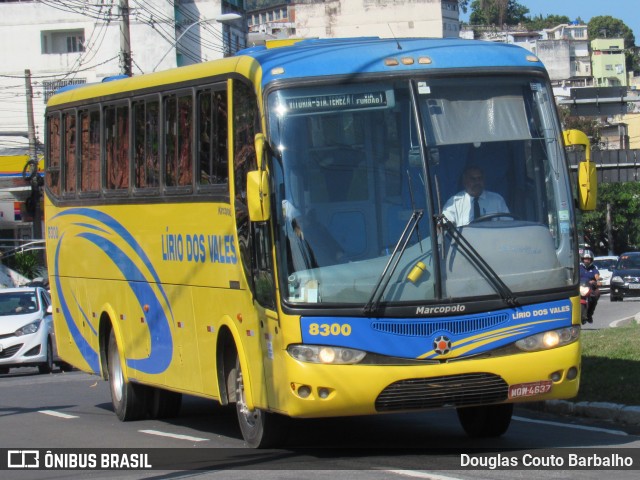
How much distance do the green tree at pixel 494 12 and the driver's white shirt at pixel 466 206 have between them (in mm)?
155527

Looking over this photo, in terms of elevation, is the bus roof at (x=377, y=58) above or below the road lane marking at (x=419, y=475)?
above

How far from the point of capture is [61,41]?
6669 centimetres

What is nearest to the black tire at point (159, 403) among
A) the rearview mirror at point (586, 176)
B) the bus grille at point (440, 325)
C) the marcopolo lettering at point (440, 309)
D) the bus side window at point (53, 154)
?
the bus side window at point (53, 154)

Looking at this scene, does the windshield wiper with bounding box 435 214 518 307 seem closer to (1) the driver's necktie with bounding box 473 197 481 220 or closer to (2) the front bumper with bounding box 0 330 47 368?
(1) the driver's necktie with bounding box 473 197 481 220

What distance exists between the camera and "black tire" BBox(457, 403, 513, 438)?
36.6 ft

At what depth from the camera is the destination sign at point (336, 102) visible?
991cm

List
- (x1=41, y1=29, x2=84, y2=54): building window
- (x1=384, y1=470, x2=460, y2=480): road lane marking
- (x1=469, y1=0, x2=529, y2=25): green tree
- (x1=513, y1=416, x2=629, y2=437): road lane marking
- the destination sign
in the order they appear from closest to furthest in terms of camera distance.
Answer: (x1=384, y1=470, x2=460, y2=480): road lane marking
the destination sign
(x1=513, y1=416, x2=629, y2=437): road lane marking
(x1=41, y1=29, x2=84, y2=54): building window
(x1=469, y1=0, x2=529, y2=25): green tree

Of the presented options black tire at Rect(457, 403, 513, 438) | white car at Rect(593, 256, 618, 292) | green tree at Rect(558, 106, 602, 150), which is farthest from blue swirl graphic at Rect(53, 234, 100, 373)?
green tree at Rect(558, 106, 602, 150)

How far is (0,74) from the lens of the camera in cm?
6575

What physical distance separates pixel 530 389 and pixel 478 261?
111 cm

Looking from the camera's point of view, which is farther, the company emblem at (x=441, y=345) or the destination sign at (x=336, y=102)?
the destination sign at (x=336, y=102)

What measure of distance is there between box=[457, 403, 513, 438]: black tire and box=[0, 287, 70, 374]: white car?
13421 mm

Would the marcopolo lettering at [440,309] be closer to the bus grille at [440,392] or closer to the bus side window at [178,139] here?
the bus grille at [440,392]

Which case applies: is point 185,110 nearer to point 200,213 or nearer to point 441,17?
point 200,213
